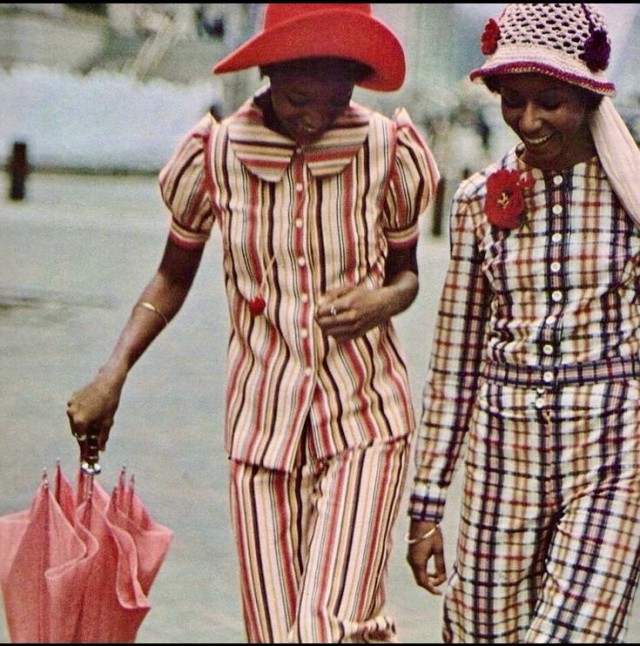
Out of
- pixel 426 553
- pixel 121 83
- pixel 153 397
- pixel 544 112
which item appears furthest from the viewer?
pixel 121 83

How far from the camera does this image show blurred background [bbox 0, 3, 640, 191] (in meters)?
30.5

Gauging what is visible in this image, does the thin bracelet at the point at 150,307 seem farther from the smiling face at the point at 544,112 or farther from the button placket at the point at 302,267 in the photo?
the smiling face at the point at 544,112

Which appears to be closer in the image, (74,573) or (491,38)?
(74,573)

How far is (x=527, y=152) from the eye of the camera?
373cm

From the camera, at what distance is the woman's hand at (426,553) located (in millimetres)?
3846

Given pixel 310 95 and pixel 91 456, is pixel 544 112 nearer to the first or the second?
pixel 310 95

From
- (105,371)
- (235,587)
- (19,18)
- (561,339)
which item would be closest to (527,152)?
(561,339)

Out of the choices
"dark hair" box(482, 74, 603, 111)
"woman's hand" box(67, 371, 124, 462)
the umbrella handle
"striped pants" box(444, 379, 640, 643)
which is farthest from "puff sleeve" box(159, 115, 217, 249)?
"striped pants" box(444, 379, 640, 643)

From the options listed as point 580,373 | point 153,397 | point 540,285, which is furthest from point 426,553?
point 153,397

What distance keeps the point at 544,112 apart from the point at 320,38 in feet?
1.69

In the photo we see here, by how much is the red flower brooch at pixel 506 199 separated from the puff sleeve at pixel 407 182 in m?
0.14

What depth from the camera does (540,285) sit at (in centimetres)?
367

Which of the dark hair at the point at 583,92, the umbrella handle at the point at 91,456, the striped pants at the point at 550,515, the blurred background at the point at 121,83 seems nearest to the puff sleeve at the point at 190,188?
the umbrella handle at the point at 91,456

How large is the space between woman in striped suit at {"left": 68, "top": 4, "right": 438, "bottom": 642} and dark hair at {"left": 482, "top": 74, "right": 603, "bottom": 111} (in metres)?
0.21
